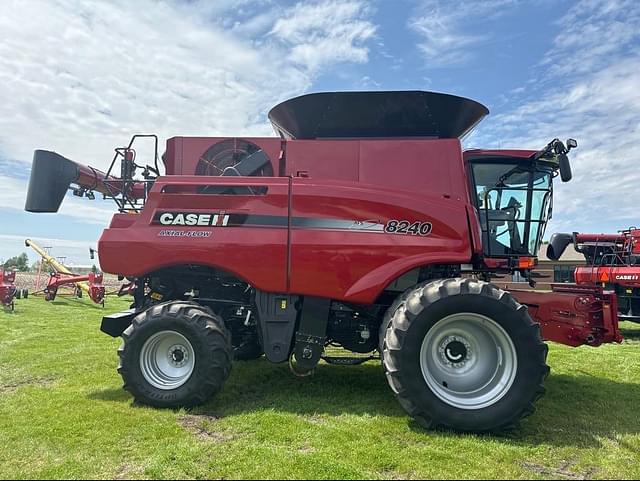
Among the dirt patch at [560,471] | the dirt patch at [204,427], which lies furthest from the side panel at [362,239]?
the dirt patch at [560,471]

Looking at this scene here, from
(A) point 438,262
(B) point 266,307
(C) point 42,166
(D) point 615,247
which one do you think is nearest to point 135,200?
(C) point 42,166

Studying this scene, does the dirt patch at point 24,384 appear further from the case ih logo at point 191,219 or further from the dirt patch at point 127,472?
the dirt patch at point 127,472

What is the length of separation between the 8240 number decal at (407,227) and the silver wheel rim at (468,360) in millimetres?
1005

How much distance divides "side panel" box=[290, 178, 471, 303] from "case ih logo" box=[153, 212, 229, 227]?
0.86m

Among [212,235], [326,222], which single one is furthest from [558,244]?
[212,235]

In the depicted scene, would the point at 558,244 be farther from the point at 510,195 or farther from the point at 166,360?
the point at 166,360

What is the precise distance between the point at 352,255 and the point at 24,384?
472cm

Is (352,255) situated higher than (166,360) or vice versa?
(352,255)

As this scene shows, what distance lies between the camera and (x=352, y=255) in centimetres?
526

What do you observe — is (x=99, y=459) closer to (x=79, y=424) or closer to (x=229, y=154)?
(x=79, y=424)

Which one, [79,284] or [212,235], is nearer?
[212,235]

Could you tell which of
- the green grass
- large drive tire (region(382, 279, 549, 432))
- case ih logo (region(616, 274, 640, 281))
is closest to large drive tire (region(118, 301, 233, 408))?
the green grass

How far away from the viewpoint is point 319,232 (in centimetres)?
532

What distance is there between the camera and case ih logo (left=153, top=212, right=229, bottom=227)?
18.1ft
